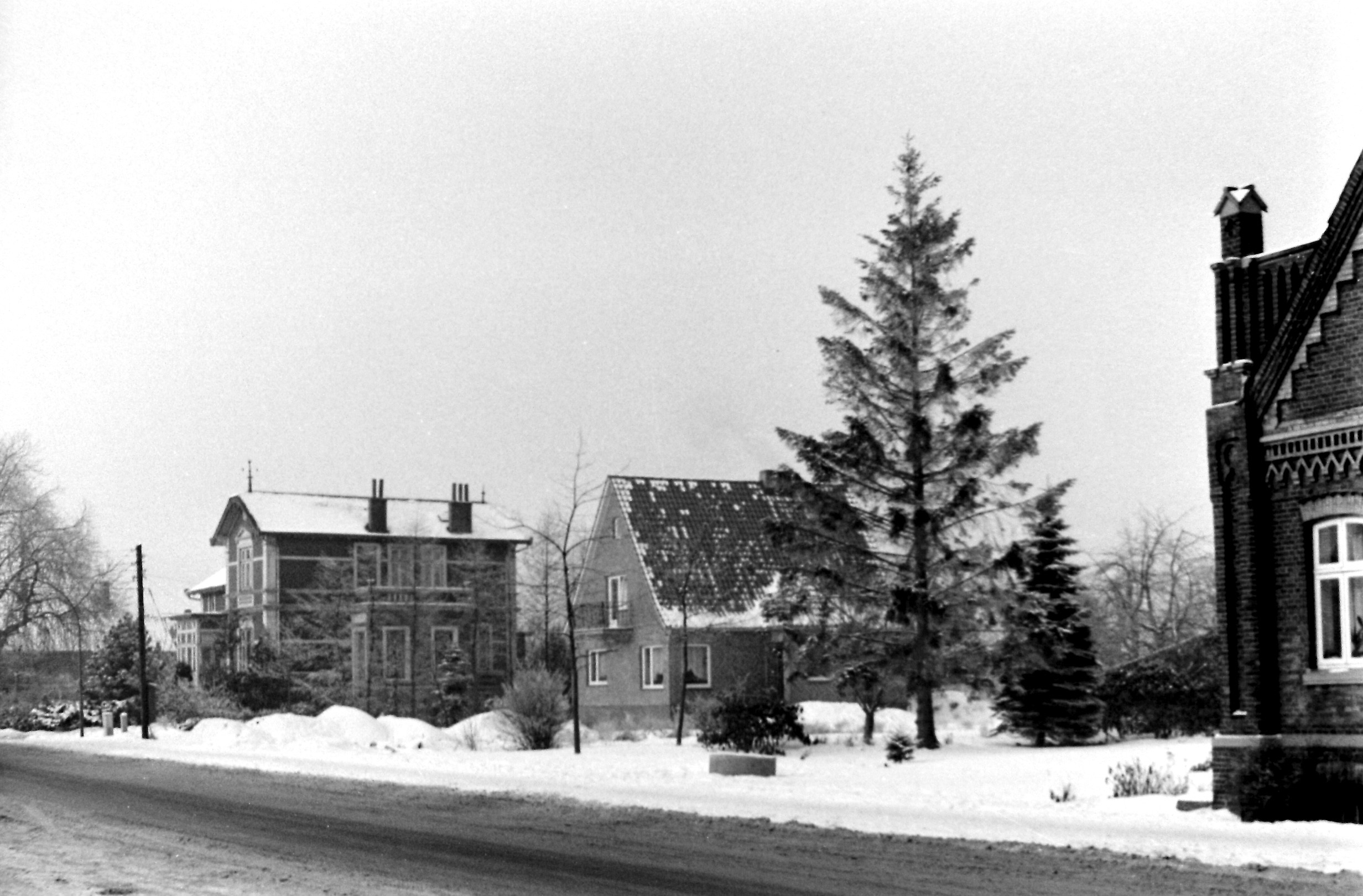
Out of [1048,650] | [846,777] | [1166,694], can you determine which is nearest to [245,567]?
[1048,650]

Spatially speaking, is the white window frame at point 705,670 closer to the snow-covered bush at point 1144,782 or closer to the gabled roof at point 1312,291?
the snow-covered bush at point 1144,782

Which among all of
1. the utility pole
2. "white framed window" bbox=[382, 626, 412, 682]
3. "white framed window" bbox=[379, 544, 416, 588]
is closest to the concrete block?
the utility pole

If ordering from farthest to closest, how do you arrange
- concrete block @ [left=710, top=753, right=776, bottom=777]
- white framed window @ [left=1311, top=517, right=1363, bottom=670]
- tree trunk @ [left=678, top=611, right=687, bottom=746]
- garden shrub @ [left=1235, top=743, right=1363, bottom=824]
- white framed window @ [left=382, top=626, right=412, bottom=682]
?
white framed window @ [left=382, top=626, right=412, bottom=682] < tree trunk @ [left=678, top=611, right=687, bottom=746] < concrete block @ [left=710, top=753, right=776, bottom=777] < white framed window @ [left=1311, top=517, right=1363, bottom=670] < garden shrub @ [left=1235, top=743, right=1363, bottom=824]

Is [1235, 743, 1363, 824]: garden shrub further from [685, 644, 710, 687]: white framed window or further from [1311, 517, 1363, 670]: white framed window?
[685, 644, 710, 687]: white framed window

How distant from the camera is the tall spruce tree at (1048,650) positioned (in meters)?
33.2

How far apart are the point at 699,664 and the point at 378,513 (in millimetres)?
27678

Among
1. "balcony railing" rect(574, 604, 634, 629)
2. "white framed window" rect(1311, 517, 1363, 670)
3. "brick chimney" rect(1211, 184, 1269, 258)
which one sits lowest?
"balcony railing" rect(574, 604, 634, 629)

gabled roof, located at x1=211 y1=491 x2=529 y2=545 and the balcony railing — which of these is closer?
the balcony railing

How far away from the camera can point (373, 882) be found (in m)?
13.5

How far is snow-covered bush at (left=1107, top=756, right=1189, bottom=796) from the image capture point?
22.2 meters

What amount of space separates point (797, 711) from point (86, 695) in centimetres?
3869

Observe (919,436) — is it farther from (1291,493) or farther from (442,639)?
(442,639)

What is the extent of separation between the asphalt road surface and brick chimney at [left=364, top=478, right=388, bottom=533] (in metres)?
49.5

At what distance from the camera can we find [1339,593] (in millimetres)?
19484
